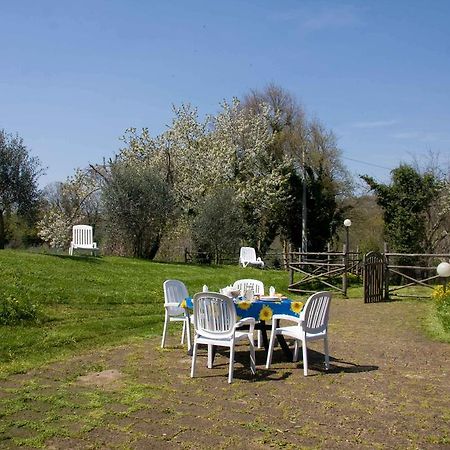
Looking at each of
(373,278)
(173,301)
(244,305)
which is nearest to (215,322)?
(244,305)

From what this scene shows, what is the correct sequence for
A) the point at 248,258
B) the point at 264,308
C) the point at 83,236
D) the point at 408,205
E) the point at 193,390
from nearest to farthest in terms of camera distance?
the point at 193,390 < the point at 264,308 < the point at 83,236 < the point at 248,258 < the point at 408,205

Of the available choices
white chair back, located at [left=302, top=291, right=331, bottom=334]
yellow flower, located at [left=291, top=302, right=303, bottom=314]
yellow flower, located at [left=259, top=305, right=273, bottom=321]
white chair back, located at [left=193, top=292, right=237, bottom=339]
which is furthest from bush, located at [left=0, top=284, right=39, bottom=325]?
white chair back, located at [left=302, top=291, right=331, bottom=334]

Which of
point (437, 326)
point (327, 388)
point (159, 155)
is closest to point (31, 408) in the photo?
point (327, 388)

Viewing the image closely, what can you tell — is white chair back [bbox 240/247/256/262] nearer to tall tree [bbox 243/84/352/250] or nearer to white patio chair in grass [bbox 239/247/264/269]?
white patio chair in grass [bbox 239/247/264/269]

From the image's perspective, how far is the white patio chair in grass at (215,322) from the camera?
6.33 metres

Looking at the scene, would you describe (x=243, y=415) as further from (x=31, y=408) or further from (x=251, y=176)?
(x=251, y=176)

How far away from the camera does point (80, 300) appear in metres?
11.2

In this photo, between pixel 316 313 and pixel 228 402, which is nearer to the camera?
pixel 228 402

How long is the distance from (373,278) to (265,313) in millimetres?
9224

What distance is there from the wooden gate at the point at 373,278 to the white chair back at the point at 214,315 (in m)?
9.61

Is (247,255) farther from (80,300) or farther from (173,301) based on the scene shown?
(173,301)

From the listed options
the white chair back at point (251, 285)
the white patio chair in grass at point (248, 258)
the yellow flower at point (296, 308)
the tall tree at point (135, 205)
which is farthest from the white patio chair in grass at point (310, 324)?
the white patio chair in grass at point (248, 258)

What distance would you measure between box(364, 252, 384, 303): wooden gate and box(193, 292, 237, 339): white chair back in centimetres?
961

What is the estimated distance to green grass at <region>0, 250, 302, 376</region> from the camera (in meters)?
7.84
